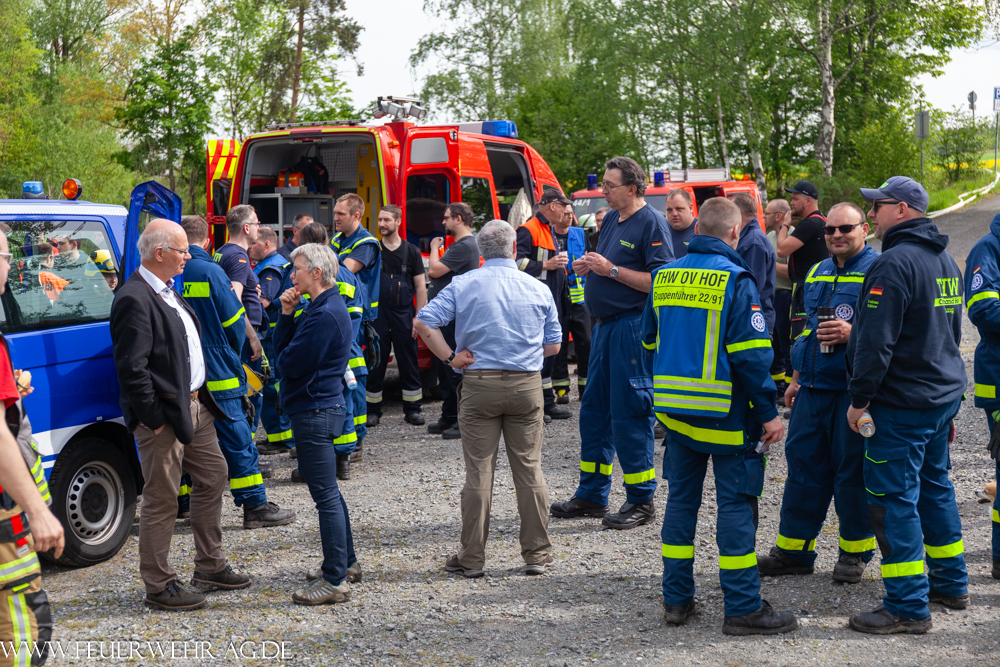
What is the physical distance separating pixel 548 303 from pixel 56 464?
273cm

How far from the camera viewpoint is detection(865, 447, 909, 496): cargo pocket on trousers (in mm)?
3838

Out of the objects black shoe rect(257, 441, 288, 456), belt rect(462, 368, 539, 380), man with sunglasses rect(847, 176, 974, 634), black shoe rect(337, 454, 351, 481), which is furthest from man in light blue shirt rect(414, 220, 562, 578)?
black shoe rect(257, 441, 288, 456)

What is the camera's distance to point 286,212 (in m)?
9.65

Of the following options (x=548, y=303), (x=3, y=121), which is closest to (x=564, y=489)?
(x=548, y=303)

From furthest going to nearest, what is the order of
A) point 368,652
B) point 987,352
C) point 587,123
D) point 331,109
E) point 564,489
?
1. point 587,123
2. point 331,109
3. point 564,489
4. point 987,352
5. point 368,652

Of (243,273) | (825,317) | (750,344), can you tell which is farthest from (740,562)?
(243,273)

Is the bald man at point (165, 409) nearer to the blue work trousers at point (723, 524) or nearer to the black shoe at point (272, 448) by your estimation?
the blue work trousers at point (723, 524)

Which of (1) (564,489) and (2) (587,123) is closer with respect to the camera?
(1) (564,489)

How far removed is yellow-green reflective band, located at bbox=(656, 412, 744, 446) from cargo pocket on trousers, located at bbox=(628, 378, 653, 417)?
3.62 feet

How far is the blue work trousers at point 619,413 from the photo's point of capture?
5.10 m

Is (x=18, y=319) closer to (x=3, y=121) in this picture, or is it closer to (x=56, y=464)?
(x=56, y=464)

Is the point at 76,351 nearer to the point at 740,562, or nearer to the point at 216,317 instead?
the point at 216,317

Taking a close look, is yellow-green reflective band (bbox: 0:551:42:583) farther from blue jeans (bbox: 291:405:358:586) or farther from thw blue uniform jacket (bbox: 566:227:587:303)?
thw blue uniform jacket (bbox: 566:227:587:303)

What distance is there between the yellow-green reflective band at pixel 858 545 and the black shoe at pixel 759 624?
759 millimetres
